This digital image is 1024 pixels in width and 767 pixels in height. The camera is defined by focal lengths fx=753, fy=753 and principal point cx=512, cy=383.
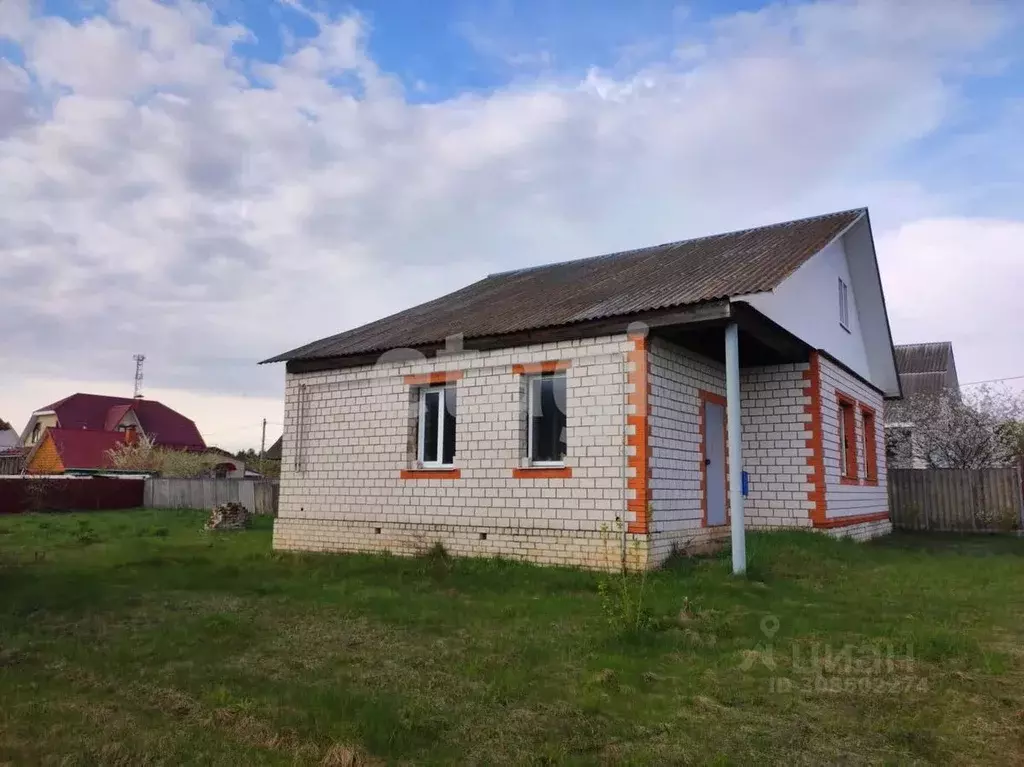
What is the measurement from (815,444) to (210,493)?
21.8 meters

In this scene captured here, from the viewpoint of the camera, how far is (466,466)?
11.2m

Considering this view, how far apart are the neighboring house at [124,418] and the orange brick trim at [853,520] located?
40.2 metres

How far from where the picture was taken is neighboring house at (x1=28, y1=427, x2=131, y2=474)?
37.7m

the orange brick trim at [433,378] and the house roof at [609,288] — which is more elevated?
the house roof at [609,288]

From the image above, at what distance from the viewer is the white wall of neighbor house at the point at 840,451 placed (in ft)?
40.5

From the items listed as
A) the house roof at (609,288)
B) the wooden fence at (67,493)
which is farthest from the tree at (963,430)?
the wooden fence at (67,493)

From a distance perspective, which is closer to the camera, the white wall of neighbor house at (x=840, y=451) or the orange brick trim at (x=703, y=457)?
the orange brick trim at (x=703, y=457)

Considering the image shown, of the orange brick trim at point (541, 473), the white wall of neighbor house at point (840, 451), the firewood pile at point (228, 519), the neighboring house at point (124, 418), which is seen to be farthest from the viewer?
the neighboring house at point (124, 418)

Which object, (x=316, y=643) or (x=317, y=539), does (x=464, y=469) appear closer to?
(x=317, y=539)

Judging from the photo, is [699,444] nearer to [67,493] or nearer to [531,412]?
[531,412]

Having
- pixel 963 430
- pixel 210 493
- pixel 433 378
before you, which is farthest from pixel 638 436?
pixel 210 493

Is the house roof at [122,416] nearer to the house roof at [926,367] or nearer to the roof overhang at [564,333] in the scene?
the roof overhang at [564,333]

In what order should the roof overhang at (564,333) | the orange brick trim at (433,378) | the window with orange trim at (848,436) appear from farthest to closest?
the window with orange trim at (848,436)
the orange brick trim at (433,378)
the roof overhang at (564,333)

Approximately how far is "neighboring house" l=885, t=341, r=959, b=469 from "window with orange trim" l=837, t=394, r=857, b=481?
12.0 m
